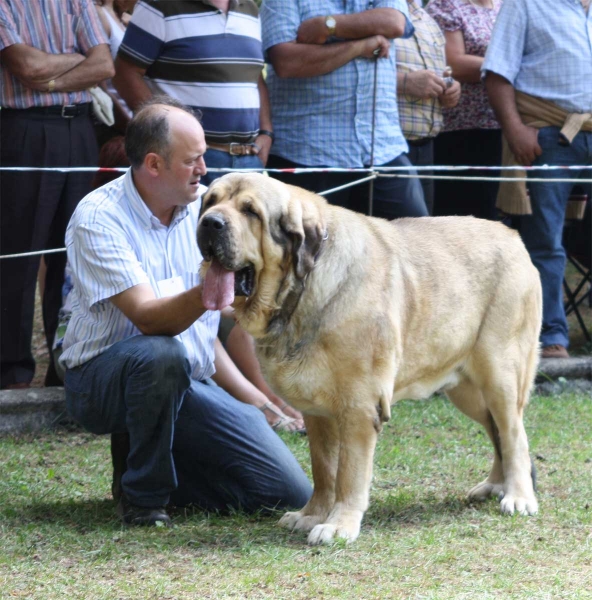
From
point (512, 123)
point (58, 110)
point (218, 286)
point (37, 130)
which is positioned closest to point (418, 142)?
point (512, 123)

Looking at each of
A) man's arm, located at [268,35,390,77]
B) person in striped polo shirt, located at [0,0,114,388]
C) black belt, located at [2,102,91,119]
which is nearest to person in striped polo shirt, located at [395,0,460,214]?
man's arm, located at [268,35,390,77]

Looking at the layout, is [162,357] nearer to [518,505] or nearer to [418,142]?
[518,505]

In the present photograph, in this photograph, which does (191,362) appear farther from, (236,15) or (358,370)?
(236,15)

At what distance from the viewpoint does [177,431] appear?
14.9 ft

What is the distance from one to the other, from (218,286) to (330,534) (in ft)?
3.38

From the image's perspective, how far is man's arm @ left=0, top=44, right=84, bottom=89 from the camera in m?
5.73

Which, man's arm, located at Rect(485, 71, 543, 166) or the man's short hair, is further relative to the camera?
man's arm, located at Rect(485, 71, 543, 166)

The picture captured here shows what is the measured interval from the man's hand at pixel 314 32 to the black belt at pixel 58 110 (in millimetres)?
1355

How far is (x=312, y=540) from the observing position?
13.2 ft

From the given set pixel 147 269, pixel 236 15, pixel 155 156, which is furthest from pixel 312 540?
pixel 236 15

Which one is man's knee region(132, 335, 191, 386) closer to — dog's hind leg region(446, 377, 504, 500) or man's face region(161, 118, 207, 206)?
man's face region(161, 118, 207, 206)

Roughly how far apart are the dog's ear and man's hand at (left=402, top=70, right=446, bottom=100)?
3.19 m

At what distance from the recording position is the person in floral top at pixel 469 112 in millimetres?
7578

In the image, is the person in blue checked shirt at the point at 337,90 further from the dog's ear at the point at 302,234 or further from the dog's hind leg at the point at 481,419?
the dog's ear at the point at 302,234
